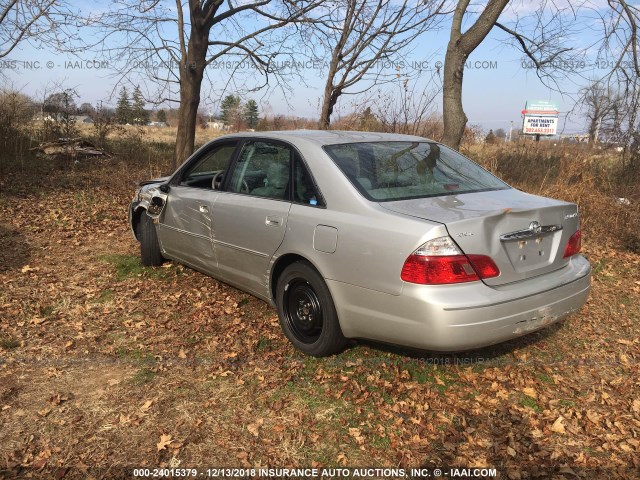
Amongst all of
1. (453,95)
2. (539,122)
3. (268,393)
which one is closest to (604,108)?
(453,95)

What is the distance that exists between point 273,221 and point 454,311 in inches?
63.2

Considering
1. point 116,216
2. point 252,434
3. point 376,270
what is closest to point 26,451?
point 252,434

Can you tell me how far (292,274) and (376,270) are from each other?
86cm

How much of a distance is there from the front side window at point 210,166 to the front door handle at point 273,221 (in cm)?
99

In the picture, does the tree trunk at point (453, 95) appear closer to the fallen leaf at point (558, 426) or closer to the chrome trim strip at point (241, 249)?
the chrome trim strip at point (241, 249)

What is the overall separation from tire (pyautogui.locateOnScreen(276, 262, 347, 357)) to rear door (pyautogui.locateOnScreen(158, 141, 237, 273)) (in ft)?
3.62

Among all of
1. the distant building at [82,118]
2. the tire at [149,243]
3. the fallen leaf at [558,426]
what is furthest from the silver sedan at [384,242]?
the distant building at [82,118]

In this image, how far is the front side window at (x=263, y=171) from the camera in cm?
402

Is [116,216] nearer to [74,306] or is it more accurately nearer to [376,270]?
[74,306]

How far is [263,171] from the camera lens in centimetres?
427

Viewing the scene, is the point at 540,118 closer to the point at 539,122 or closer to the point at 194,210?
the point at 539,122

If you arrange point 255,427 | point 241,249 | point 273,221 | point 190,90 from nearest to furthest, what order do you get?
point 255,427 < point 273,221 < point 241,249 < point 190,90

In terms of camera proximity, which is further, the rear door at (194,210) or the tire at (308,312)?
the rear door at (194,210)

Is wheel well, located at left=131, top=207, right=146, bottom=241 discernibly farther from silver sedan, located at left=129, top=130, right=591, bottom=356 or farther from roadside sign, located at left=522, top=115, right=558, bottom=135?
roadside sign, located at left=522, top=115, right=558, bottom=135
